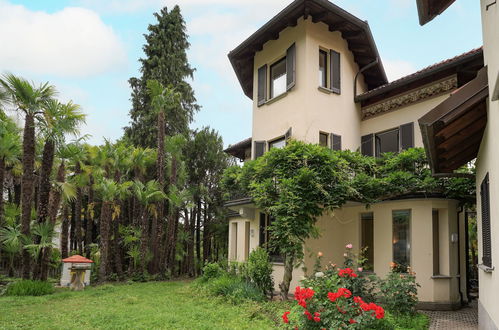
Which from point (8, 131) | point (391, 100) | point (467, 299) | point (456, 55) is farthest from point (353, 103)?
point (8, 131)

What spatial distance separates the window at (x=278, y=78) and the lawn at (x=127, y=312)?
24.8 ft

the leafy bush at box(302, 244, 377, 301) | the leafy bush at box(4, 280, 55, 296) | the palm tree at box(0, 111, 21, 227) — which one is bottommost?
the leafy bush at box(4, 280, 55, 296)

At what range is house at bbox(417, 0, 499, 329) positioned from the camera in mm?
4832

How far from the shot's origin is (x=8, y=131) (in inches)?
605

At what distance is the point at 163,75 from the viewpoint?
23.9m

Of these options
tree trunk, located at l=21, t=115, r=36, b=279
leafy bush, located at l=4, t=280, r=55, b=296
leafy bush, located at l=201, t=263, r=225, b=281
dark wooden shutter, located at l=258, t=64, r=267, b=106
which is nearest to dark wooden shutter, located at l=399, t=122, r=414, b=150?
dark wooden shutter, located at l=258, t=64, r=267, b=106

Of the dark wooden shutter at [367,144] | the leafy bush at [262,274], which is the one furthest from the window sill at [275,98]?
the leafy bush at [262,274]

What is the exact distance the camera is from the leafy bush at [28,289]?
13.1m

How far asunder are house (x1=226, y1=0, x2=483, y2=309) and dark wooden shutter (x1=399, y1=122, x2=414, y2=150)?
0.10 ft

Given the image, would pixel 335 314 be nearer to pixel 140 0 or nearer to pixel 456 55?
pixel 456 55

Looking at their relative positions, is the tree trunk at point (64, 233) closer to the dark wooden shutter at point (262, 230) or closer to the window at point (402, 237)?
the dark wooden shutter at point (262, 230)

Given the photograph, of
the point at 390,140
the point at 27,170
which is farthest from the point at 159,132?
the point at 390,140

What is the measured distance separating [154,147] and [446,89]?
52.7 ft

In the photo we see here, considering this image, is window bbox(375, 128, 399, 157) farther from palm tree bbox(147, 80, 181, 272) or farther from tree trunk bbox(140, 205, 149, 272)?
tree trunk bbox(140, 205, 149, 272)
